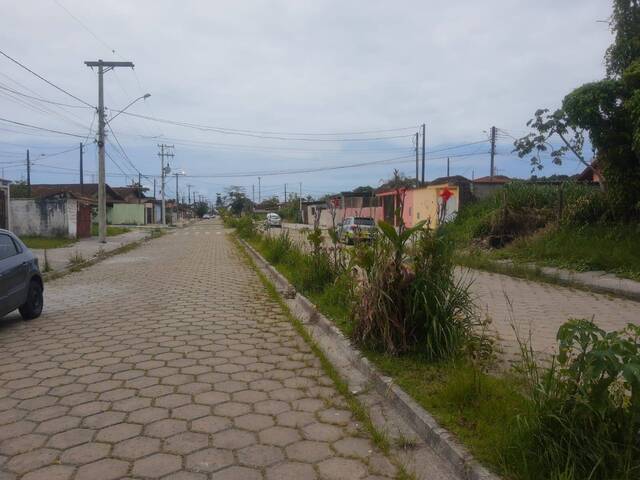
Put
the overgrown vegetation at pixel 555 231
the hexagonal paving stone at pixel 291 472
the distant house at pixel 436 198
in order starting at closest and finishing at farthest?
the hexagonal paving stone at pixel 291 472 → the overgrown vegetation at pixel 555 231 → the distant house at pixel 436 198

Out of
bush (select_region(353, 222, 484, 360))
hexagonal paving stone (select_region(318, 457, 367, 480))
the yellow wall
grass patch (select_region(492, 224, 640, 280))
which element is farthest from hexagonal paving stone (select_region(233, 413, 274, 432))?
the yellow wall

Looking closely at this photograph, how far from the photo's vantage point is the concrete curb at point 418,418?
2783mm

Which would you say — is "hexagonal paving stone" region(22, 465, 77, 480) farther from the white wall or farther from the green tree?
the white wall

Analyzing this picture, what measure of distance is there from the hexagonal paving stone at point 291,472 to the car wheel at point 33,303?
560 centimetres

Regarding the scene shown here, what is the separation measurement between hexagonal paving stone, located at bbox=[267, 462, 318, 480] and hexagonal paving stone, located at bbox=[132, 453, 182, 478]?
1.90 ft

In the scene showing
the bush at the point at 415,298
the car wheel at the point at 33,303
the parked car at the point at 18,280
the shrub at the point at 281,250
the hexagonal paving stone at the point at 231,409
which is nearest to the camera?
the hexagonal paving stone at the point at 231,409

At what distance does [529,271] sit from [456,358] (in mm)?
8137

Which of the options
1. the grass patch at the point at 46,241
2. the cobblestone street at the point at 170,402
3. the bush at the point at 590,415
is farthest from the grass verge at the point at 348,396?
the grass patch at the point at 46,241

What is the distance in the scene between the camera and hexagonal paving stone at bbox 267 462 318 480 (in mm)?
2895

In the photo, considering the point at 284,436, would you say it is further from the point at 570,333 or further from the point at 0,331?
the point at 0,331

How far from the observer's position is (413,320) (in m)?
4.74

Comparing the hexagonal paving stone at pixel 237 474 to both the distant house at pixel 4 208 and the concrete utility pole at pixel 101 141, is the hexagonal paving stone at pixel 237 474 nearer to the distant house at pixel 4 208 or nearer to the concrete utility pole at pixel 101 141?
the distant house at pixel 4 208

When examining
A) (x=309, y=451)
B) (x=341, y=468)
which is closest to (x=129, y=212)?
(x=309, y=451)

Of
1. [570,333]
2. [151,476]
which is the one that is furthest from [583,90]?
[151,476]
